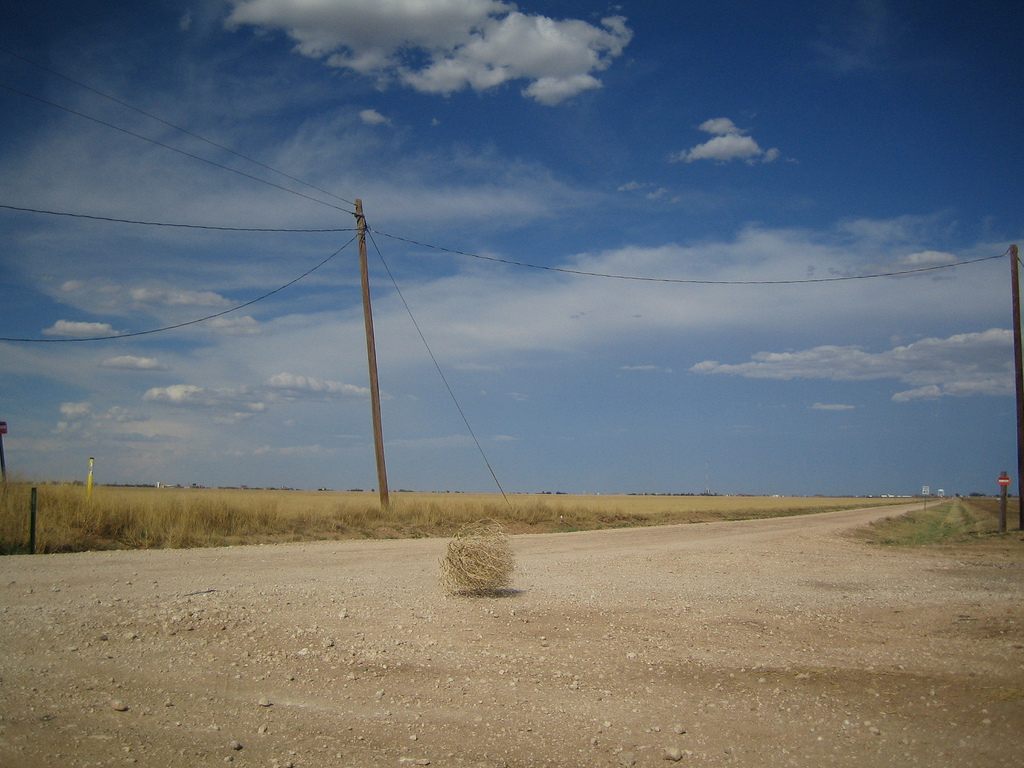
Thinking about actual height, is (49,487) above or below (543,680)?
above

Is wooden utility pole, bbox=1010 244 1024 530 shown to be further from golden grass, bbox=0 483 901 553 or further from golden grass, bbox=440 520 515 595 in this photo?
golden grass, bbox=440 520 515 595

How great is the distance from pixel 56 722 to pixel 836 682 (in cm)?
657

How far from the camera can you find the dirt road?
5.71 metres

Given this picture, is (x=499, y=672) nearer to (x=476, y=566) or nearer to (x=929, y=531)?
(x=476, y=566)

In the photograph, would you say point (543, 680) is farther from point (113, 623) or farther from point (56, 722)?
point (113, 623)

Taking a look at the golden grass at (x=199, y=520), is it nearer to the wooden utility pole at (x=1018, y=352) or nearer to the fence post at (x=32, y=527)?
the fence post at (x=32, y=527)

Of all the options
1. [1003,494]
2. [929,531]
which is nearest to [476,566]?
[1003,494]

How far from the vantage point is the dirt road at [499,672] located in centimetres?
571

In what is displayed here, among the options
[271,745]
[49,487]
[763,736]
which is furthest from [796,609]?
[49,487]

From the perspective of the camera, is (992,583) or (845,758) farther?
(992,583)

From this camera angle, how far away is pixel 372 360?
2703 centimetres

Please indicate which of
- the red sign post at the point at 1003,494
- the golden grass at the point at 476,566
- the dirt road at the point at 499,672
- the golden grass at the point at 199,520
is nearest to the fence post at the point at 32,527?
the golden grass at the point at 199,520

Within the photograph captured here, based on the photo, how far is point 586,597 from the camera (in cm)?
1125

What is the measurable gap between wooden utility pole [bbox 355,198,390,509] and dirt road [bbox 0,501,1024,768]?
46.2 feet
